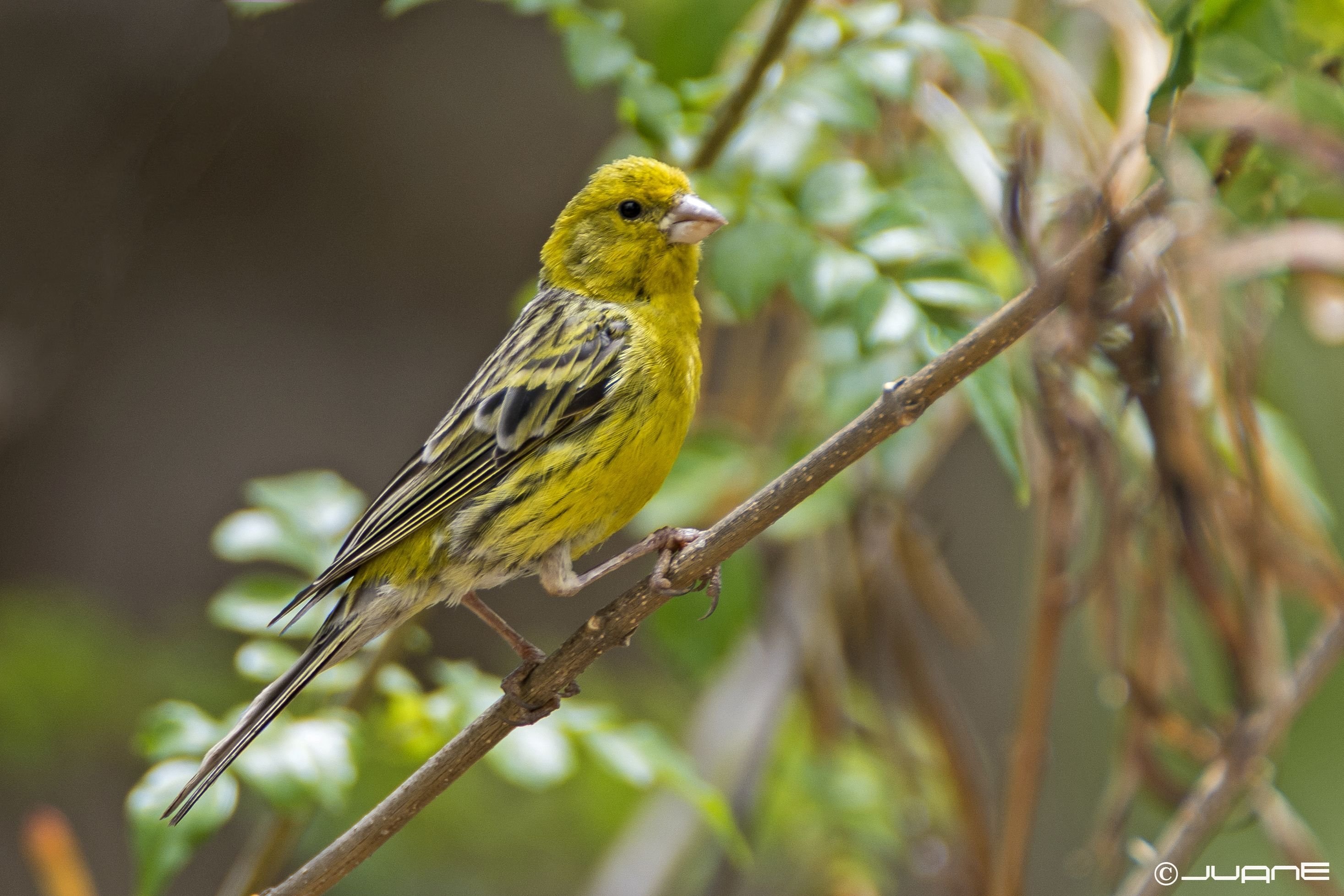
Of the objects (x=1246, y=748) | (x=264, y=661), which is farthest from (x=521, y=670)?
(x=1246, y=748)

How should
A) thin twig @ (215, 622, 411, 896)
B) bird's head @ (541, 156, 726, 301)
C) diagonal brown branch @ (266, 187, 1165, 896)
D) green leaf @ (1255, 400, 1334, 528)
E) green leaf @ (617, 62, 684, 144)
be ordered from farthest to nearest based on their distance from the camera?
green leaf @ (1255, 400, 1334, 528), bird's head @ (541, 156, 726, 301), thin twig @ (215, 622, 411, 896), green leaf @ (617, 62, 684, 144), diagonal brown branch @ (266, 187, 1165, 896)

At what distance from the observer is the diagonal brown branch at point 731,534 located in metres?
1.60

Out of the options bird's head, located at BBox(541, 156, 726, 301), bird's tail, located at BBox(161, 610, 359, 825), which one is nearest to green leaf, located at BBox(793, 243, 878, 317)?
bird's head, located at BBox(541, 156, 726, 301)

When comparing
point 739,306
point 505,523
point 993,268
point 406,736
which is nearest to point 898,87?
point 739,306

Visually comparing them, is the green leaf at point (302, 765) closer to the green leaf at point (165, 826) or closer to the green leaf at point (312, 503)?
the green leaf at point (165, 826)

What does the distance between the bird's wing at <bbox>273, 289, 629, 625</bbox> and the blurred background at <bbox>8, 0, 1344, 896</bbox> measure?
1126mm

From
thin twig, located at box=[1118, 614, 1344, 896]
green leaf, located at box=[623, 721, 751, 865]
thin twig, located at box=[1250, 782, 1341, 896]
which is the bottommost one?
thin twig, located at box=[1250, 782, 1341, 896]

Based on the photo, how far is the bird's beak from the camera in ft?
8.29

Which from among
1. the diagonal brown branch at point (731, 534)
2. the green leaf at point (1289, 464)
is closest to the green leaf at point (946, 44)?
the diagonal brown branch at point (731, 534)

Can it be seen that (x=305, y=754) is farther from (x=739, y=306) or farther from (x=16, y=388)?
(x=16, y=388)

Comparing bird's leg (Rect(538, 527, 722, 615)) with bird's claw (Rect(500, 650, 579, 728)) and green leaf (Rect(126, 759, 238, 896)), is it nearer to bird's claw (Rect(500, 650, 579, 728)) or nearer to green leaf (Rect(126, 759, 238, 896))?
bird's claw (Rect(500, 650, 579, 728))

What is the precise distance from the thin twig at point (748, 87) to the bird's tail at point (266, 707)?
1245 millimetres

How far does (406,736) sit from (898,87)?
1636 mm

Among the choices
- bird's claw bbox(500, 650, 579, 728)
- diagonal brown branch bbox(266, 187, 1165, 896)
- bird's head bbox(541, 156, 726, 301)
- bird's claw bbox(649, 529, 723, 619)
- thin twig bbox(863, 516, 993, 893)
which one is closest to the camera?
diagonal brown branch bbox(266, 187, 1165, 896)
